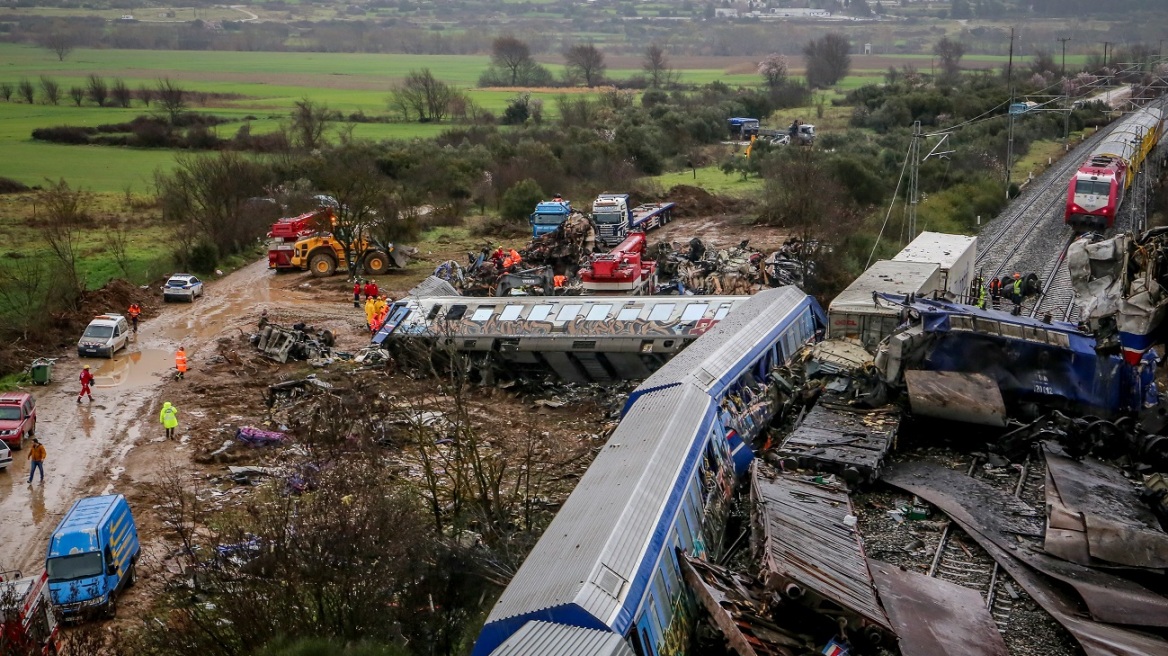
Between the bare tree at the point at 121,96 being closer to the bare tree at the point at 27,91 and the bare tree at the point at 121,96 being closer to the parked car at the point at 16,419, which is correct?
the bare tree at the point at 27,91

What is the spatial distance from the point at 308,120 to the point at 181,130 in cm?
1189

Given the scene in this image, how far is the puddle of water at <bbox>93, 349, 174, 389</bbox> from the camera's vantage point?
29.6 metres

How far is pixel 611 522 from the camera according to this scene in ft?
39.3

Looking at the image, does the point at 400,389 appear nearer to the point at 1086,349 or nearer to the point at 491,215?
the point at 1086,349

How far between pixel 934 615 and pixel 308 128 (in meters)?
65.1

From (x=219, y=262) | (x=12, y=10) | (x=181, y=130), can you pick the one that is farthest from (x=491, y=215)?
(x=12, y=10)

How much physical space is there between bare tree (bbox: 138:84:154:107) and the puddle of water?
221 ft

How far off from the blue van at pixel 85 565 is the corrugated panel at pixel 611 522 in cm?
819

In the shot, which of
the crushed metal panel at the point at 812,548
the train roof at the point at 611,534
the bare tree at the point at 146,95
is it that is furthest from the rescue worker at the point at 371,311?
the bare tree at the point at 146,95

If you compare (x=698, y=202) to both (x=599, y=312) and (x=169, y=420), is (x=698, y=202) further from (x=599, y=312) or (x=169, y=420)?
(x=169, y=420)

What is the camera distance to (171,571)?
1783 cm

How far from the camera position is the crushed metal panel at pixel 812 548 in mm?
11758

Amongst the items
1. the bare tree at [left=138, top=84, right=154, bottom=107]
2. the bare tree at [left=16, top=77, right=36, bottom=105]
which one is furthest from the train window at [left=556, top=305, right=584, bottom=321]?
the bare tree at [left=16, top=77, right=36, bottom=105]

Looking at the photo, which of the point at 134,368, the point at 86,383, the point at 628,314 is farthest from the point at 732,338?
the point at 134,368
